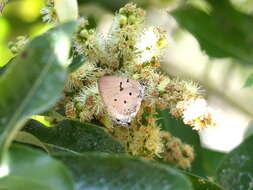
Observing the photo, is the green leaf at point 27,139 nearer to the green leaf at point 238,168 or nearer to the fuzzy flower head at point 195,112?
the fuzzy flower head at point 195,112

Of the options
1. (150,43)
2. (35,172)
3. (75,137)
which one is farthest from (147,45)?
(35,172)

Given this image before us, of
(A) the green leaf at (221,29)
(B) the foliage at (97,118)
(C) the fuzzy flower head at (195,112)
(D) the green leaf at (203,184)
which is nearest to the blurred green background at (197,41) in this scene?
(A) the green leaf at (221,29)

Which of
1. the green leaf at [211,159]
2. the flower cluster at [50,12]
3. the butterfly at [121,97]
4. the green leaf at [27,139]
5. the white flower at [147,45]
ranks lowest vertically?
the green leaf at [211,159]

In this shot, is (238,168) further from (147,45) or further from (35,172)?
(35,172)

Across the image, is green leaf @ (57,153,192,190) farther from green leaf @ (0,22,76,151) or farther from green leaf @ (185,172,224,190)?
green leaf @ (185,172,224,190)

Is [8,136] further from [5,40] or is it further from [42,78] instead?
[5,40]

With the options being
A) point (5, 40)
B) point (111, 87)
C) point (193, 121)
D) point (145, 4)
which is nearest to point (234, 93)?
point (145, 4)

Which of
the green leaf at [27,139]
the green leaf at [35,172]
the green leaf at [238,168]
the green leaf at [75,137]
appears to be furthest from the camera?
the green leaf at [238,168]

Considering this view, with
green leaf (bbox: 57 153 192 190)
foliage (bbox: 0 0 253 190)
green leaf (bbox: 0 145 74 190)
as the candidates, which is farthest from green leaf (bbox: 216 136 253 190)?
green leaf (bbox: 0 145 74 190)

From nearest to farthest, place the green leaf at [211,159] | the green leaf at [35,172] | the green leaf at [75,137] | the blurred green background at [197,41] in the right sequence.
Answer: the green leaf at [35,172] < the green leaf at [75,137] < the green leaf at [211,159] < the blurred green background at [197,41]
